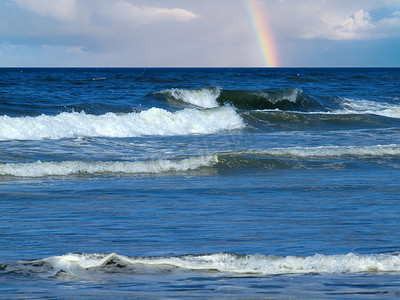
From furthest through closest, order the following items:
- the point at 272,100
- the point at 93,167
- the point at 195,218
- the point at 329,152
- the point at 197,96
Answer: the point at 272,100
the point at 197,96
the point at 329,152
the point at 93,167
the point at 195,218

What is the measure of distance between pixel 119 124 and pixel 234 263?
13.1 metres

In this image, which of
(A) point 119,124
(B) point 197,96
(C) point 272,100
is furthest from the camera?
(C) point 272,100

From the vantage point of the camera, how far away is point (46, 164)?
10.0 meters

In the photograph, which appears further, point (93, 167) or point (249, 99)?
point (249, 99)

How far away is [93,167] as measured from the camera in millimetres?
10188

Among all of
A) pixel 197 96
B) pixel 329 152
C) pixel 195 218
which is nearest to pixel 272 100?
pixel 197 96

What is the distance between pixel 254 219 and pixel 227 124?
1416 cm

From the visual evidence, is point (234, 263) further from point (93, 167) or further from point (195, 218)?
point (93, 167)

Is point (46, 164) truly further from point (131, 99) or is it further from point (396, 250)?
point (131, 99)

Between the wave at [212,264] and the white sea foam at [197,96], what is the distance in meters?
24.0

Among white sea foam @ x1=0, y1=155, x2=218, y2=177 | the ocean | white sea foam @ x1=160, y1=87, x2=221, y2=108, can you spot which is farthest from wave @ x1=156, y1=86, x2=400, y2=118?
white sea foam @ x1=0, y1=155, x2=218, y2=177

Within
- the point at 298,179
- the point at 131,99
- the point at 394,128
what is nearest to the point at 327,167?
the point at 298,179

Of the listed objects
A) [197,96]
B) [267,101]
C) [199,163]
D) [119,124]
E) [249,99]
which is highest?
[197,96]

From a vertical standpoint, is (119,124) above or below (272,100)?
below
